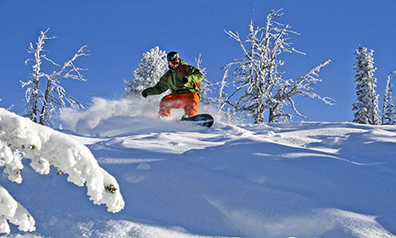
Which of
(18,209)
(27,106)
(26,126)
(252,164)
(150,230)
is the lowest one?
(150,230)

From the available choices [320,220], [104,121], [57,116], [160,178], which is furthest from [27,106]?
[320,220]

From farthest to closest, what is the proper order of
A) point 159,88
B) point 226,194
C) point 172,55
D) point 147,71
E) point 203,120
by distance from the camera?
1. point 147,71
2. point 159,88
3. point 172,55
4. point 203,120
5. point 226,194

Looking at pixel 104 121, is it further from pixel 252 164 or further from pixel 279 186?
pixel 279 186

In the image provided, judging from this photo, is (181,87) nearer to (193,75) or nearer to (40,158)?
(193,75)

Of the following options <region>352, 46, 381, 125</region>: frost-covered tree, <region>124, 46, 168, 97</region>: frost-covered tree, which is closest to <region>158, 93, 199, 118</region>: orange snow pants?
<region>124, 46, 168, 97</region>: frost-covered tree

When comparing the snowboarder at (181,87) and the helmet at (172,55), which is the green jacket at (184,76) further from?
the helmet at (172,55)

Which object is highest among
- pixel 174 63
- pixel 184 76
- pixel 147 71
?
pixel 147 71

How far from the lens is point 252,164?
3346 millimetres

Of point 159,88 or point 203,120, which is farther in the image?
point 159,88

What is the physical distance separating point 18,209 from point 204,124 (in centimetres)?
576

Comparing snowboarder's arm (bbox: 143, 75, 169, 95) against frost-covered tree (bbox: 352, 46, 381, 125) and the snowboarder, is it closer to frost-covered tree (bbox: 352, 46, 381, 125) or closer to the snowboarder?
the snowboarder

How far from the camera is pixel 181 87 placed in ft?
28.2

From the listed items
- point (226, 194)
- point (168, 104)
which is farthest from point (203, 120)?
point (226, 194)

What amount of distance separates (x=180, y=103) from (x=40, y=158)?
6.85 metres
